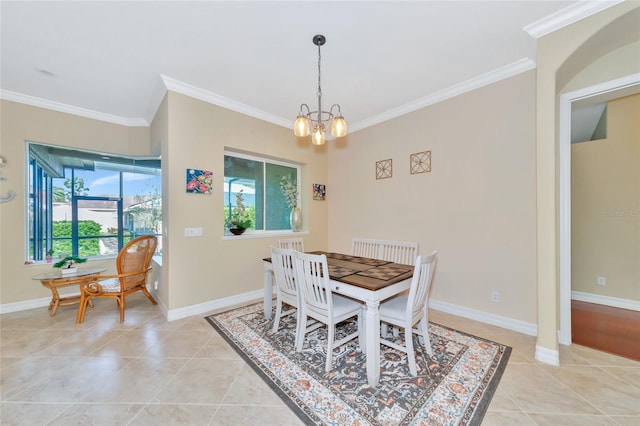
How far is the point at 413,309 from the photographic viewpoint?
1.97 metres

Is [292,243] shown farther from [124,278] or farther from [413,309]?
[124,278]

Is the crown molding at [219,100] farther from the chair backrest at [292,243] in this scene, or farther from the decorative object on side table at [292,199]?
the chair backrest at [292,243]

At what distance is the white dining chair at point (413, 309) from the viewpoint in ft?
6.17

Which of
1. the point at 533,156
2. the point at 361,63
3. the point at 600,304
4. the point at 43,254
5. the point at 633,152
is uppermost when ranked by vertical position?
the point at 361,63

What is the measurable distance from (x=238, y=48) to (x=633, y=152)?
197 inches

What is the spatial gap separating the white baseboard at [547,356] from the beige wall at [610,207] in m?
2.50

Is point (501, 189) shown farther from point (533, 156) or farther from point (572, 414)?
point (572, 414)

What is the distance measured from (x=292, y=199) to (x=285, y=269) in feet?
7.27

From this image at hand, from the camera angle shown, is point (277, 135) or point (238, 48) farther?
point (277, 135)

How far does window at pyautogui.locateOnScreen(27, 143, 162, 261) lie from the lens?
3.56m

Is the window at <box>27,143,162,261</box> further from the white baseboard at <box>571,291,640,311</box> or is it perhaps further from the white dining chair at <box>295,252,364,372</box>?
the white baseboard at <box>571,291,640,311</box>

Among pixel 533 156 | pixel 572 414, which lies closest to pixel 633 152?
pixel 533 156

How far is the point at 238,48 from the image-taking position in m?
2.38

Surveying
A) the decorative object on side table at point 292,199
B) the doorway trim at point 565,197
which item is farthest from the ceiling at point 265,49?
the decorative object on side table at point 292,199
